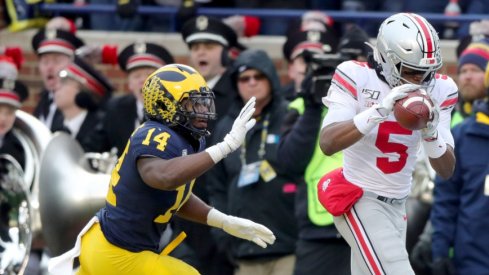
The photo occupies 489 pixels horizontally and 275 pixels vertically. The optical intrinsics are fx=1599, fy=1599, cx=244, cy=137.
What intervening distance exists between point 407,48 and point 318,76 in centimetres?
182

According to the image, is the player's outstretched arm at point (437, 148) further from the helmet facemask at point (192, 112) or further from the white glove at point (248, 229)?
the helmet facemask at point (192, 112)

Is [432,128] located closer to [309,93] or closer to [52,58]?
[309,93]

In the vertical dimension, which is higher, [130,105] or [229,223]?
[229,223]

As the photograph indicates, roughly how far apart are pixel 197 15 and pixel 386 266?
18.0 ft

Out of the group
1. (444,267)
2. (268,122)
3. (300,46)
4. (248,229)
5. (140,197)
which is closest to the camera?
(140,197)

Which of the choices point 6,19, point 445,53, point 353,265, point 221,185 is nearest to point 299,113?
point 221,185

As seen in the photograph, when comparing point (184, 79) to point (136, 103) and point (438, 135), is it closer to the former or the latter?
point (438, 135)

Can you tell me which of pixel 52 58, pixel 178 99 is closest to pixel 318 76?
pixel 178 99

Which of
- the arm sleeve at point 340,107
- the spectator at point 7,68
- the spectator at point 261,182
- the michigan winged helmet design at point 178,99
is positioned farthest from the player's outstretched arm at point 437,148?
the spectator at point 7,68

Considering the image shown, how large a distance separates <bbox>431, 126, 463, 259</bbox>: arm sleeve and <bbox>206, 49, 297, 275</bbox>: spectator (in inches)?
36.3

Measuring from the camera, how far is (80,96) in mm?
12078

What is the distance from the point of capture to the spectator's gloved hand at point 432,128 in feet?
25.4

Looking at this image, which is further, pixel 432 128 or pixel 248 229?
pixel 248 229

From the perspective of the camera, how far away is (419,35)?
7887mm
